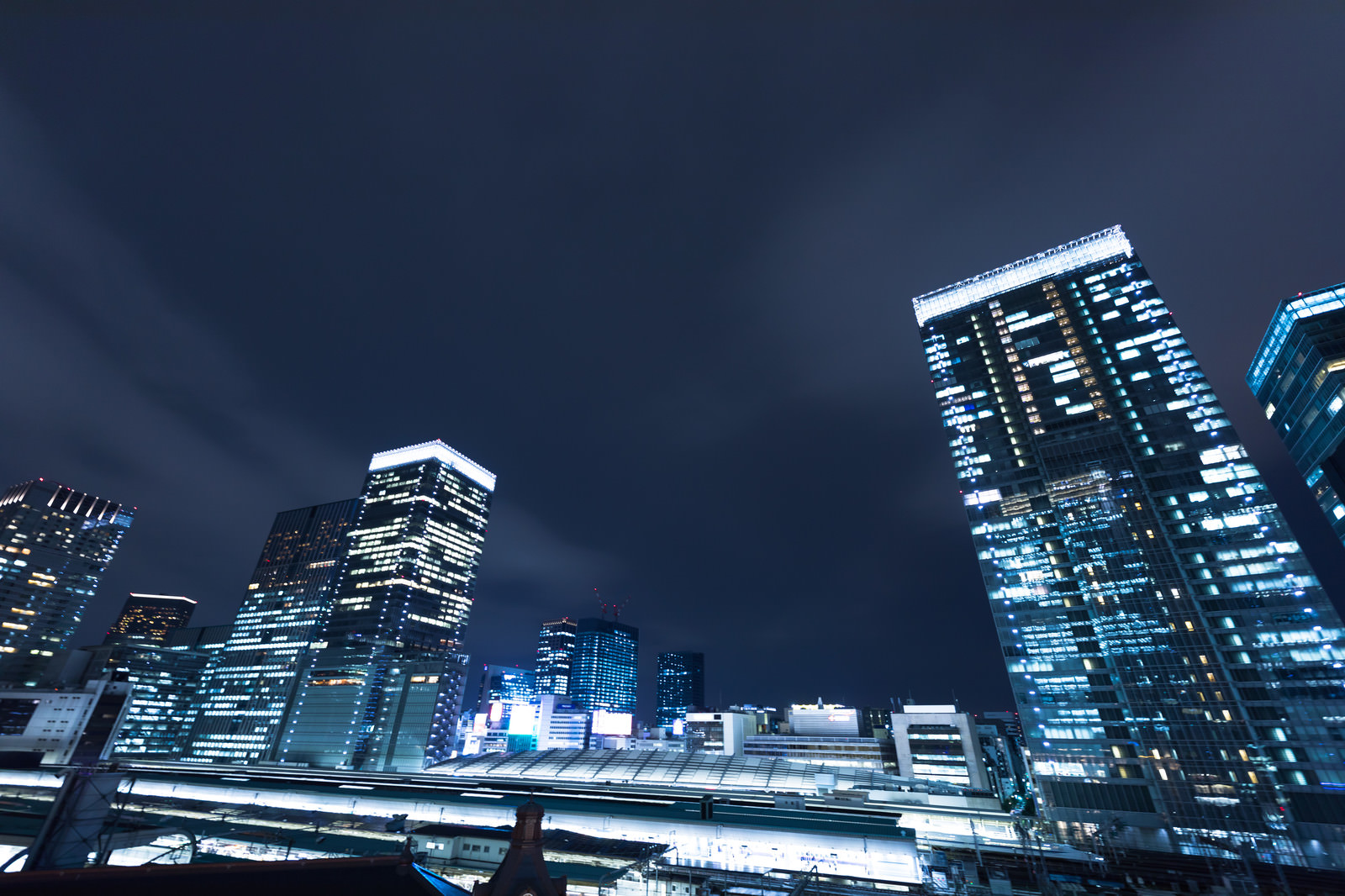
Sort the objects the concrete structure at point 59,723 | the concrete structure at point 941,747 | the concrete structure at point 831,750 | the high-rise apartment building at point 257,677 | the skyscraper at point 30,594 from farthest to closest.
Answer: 1. the skyscraper at point 30,594
2. the high-rise apartment building at point 257,677
3. the concrete structure at point 831,750
4. the concrete structure at point 59,723
5. the concrete structure at point 941,747

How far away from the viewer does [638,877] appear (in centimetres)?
3975

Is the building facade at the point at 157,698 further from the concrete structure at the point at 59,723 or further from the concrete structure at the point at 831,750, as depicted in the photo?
the concrete structure at the point at 831,750

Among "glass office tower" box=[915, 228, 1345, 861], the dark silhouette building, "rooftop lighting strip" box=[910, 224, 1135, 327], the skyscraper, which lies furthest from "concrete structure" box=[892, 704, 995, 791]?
the skyscraper

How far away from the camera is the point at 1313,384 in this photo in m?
83.9

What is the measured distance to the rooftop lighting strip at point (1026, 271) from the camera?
11444 centimetres

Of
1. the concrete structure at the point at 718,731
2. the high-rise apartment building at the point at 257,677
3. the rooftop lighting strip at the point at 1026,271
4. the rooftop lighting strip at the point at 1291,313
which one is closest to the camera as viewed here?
the rooftop lighting strip at the point at 1291,313

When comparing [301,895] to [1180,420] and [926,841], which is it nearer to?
[926,841]

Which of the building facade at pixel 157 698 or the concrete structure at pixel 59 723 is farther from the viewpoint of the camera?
the building facade at pixel 157 698

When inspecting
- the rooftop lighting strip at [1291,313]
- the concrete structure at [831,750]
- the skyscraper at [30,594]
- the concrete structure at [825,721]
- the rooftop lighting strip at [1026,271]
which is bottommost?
the concrete structure at [831,750]

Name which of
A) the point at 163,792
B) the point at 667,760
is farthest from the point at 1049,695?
the point at 163,792

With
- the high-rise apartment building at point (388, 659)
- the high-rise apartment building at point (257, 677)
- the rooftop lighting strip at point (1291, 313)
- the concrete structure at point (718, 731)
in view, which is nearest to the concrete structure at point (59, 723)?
the high-rise apartment building at point (257, 677)

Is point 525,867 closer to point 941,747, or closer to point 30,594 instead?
point 941,747

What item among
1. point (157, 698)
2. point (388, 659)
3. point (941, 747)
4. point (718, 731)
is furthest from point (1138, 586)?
point (157, 698)

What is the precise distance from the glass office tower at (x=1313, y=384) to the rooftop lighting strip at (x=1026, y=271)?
33015mm
